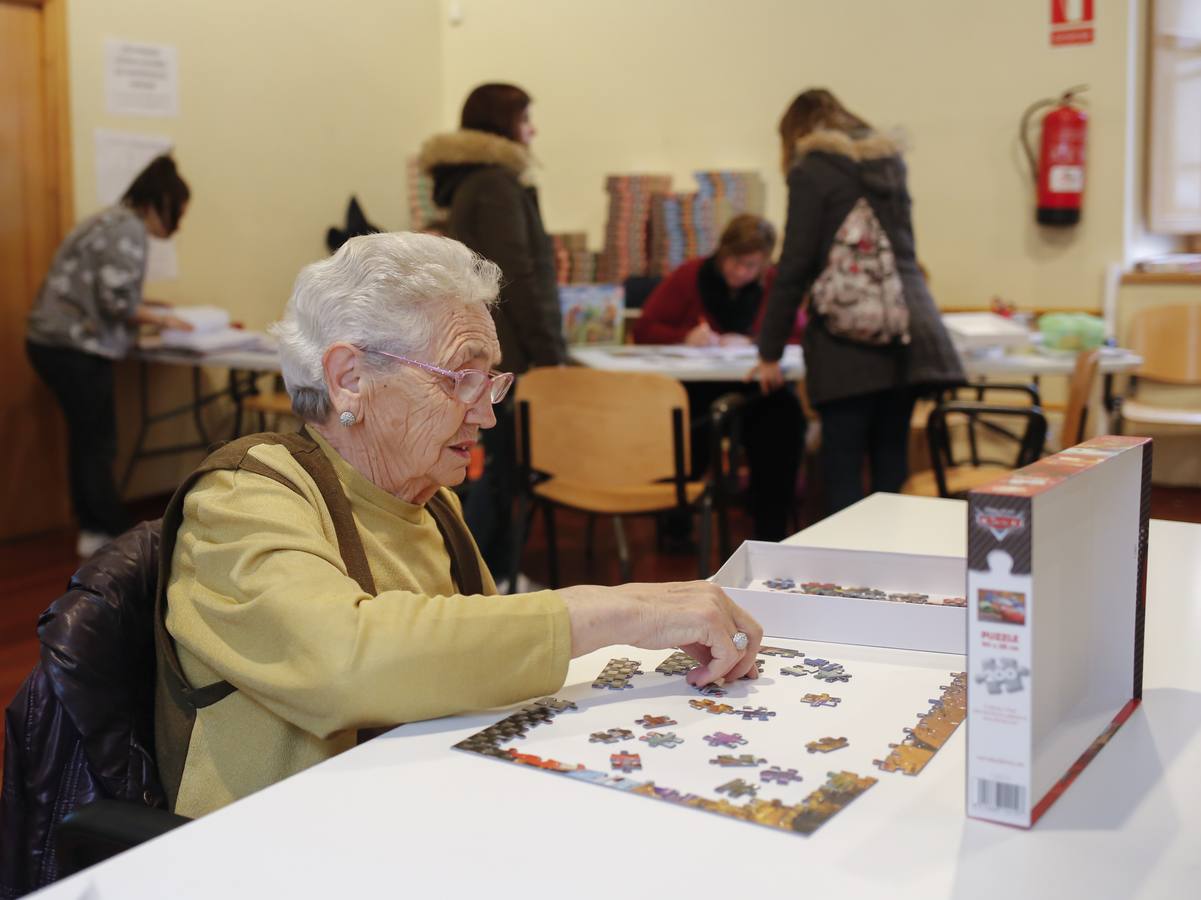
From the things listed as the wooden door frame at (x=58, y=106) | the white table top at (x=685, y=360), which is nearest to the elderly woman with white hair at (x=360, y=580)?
the white table top at (x=685, y=360)

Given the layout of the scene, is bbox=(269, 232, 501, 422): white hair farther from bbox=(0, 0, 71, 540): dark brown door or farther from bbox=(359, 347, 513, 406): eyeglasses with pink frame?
bbox=(0, 0, 71, 540): dark brown door

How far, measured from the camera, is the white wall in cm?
651

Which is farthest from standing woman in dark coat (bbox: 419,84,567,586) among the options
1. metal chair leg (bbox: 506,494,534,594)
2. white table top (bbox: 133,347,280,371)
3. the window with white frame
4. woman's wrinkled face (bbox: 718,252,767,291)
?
the window with white frame

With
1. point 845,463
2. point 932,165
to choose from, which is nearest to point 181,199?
point 845,463

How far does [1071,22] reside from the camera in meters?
6.43

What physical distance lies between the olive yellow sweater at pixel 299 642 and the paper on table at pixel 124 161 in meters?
4.90

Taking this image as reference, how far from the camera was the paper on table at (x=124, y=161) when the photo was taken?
5.80 meters

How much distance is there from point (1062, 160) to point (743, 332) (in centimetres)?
214

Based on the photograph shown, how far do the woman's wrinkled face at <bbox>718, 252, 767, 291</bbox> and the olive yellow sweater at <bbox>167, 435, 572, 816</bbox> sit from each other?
409 centimetres

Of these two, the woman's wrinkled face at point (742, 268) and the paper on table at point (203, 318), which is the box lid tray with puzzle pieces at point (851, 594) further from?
the paper on table at point (203, 318)

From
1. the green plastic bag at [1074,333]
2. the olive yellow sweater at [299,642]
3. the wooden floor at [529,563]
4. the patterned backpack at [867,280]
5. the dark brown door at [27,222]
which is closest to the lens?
the olive yellow sweater at [299,642]

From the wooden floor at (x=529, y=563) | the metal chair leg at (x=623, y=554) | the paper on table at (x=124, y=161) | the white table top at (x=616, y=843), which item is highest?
the paper on table at (x=124, y=161)

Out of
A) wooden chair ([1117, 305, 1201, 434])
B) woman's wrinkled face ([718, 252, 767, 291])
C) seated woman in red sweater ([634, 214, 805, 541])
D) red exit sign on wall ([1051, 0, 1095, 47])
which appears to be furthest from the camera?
red exit sign on wall ([1051, 0, 1095, 47])

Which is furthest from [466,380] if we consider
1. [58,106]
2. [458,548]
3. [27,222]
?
[58,106]
